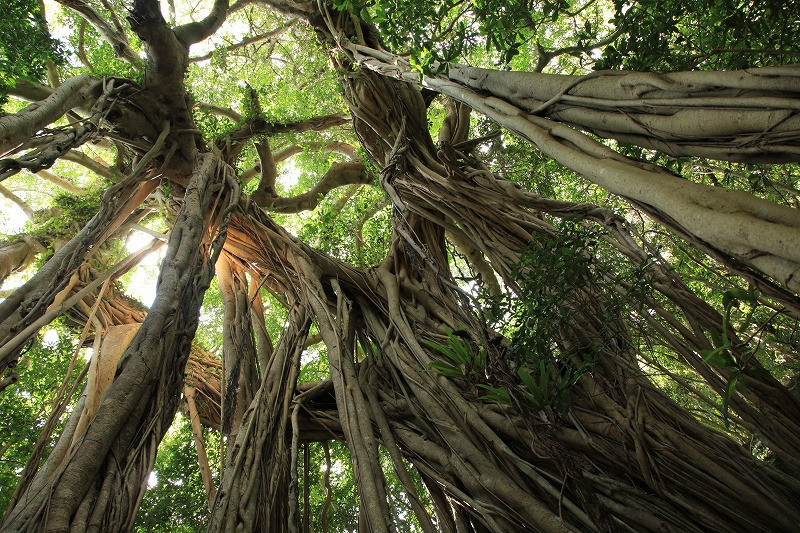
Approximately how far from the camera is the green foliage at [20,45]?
218cm

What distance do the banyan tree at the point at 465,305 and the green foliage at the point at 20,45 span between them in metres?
0.01

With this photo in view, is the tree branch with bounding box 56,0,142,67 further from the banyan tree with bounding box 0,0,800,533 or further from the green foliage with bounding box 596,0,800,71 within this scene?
the green foliage with bounding box 596,0,800,71

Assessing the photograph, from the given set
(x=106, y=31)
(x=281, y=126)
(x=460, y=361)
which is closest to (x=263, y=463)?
(x=460, y=361)

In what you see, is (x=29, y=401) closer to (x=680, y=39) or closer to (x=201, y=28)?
(x=201, y=28)

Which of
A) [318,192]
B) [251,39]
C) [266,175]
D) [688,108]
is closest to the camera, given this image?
[688,108]

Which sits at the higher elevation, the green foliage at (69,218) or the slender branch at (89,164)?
the slender branch at (89,164)

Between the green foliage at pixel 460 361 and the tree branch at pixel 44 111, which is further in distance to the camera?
the green foliage at pixel 460 361

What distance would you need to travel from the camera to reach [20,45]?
222 centimetres

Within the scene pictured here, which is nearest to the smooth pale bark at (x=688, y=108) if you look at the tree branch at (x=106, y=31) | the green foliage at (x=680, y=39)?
the green foliage at (x=680, y=39)

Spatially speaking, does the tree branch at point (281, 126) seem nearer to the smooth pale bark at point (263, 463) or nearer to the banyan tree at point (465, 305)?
the banyan tree at point (465, 305)

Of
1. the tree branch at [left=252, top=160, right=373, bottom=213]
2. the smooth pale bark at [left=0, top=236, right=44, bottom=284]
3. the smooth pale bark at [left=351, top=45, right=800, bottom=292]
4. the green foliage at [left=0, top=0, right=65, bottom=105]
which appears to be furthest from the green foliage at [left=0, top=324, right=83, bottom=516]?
the smooth pale bark at [left=351, top=45, right=800, bottom=292]

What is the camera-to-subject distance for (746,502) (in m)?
1.32

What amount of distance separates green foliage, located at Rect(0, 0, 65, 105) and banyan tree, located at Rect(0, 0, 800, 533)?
0.04 ft

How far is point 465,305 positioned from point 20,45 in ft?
7.43
